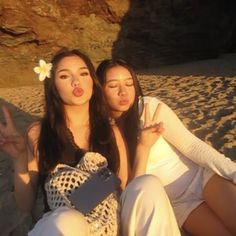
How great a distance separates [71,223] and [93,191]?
275 millimetres

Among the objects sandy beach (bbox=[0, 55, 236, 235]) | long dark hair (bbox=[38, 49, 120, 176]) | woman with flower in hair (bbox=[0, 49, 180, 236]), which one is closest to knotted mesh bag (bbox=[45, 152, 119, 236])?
woman with flower in hair (bbox=[0, 49, 180, 236])

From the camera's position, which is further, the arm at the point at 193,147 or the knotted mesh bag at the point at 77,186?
the arm at the point at 193,147

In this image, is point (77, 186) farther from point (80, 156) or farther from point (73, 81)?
point (73, 81)

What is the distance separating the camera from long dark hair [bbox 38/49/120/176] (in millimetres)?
2797

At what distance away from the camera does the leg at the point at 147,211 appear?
7.50 feet

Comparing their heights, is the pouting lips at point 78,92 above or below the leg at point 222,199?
above

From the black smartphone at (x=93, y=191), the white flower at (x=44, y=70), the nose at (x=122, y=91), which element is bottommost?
the black smartphone at (x=93, y=191)

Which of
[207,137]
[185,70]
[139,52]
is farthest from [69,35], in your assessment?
[207,137]

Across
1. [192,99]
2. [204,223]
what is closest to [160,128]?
[204,223]

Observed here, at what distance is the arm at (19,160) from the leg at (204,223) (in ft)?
2.83

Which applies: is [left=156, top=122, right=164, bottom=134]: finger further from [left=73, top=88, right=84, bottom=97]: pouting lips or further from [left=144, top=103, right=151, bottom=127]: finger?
[left=73, top=88, right=84, bottom=97]: pouting lips

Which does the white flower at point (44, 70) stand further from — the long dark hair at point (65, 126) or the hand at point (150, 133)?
the hand at point (150, 133)

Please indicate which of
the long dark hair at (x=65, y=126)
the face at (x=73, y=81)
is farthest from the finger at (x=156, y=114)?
the face at (x=73, y=81)

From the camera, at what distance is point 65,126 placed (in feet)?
9.36
